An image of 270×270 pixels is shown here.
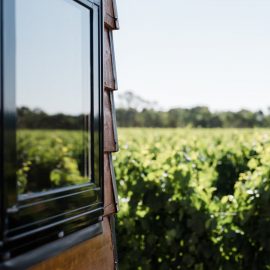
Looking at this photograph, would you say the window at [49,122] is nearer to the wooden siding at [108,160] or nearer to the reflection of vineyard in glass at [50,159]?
the reflection of vineyard in glass at [50,159]

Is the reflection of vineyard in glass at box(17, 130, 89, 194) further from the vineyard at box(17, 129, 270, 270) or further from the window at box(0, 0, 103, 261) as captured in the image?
the vineyard at box(17, 129, 270, 270)

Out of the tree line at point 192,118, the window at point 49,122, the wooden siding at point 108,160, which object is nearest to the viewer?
the window at point 49,122

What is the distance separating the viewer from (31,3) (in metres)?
1.55

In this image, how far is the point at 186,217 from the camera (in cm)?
422

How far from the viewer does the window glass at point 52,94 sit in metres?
1.51

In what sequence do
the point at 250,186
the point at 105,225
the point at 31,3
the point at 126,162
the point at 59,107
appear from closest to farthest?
the point at 31,3, the point at 59,107, the point at 105,225, the point at 250,186, the point at 126,162

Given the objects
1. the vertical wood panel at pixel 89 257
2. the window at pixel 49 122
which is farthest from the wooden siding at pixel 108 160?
the window at pixel 49 122

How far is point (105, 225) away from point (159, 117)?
22.3 meters

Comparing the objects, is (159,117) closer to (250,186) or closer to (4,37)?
(250,186)

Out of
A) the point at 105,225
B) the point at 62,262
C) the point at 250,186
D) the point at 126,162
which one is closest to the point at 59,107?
the point at 62,262

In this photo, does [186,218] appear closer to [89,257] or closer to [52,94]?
[89,257]

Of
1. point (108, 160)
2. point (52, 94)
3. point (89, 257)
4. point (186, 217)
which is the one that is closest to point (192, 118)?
point (186, 217)

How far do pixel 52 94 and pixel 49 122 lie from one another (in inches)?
2.9

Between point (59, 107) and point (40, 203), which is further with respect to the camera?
point (59, 107)
